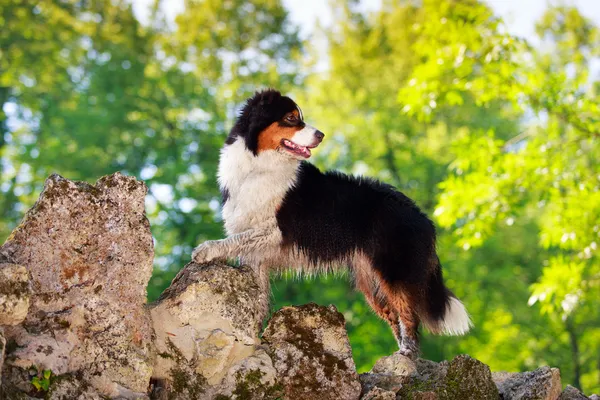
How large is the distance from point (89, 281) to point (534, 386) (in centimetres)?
335

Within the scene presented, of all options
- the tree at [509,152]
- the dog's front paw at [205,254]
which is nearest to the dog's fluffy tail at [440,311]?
the dog's front paw at [205,254]

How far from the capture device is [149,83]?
1750 cm

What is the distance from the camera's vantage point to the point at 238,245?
527 cm

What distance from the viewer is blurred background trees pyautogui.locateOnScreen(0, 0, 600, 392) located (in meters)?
15.2

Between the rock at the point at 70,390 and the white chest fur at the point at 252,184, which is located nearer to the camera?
the rock at the point at 70,390

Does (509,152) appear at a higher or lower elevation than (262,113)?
higher

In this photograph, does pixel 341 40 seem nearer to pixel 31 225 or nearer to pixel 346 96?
pixel 346 96

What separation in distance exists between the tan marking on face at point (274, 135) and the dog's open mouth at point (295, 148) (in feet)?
0.12

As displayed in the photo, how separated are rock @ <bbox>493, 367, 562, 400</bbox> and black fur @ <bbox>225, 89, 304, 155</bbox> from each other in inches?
108

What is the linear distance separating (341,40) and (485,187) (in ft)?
50.6

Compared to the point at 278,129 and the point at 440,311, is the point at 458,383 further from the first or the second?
the point at 278,129

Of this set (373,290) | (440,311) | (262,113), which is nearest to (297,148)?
(262,113)

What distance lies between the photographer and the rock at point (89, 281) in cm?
415

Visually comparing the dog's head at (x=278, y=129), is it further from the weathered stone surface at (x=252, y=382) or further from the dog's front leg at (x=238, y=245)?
the weathered stone surface at (x=252, y=382)
